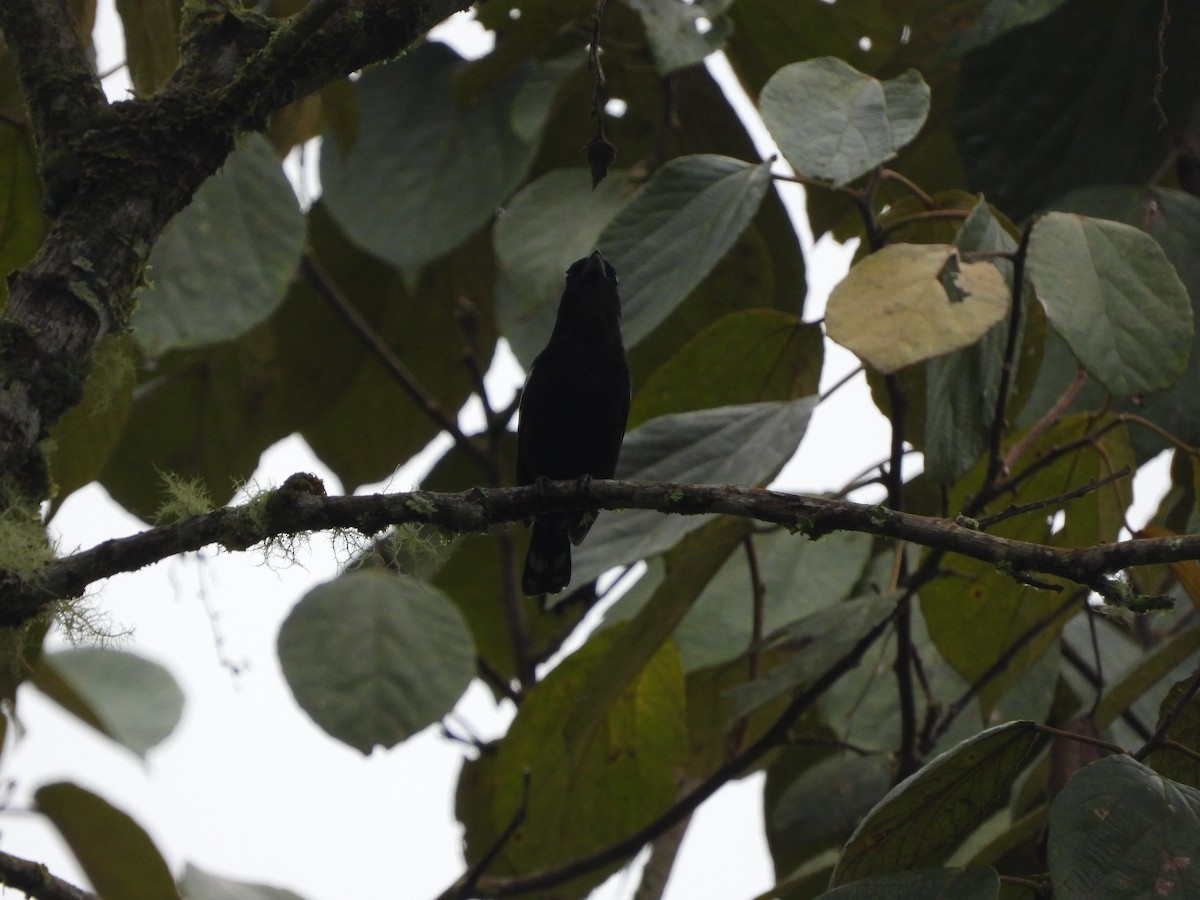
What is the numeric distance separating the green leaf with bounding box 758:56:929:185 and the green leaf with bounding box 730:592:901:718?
0.89 meters

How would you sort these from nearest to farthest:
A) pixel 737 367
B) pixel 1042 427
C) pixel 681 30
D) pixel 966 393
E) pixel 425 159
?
pixel 966 393, pixel 1042 427, pixel 737 367, pixel 681 30, pixel 425 159

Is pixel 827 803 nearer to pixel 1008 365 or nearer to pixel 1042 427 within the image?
pixel 1042 427

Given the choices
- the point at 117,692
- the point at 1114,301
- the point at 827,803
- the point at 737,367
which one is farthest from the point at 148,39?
the point at 827,803

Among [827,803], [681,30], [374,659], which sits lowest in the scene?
[827,803]

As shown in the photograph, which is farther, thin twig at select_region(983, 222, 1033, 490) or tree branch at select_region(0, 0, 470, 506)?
thin twig at select_region(983, 222, 1033, 490)

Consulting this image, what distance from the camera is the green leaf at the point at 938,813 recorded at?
1854 millimetres

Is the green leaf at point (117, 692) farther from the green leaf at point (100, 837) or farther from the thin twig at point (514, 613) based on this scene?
the thin twig at point (514, 613)

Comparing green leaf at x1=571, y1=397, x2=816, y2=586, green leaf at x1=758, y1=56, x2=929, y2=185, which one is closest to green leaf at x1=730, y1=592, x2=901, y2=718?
green leaf at x1=571, y1=397, x2=816, y2=586

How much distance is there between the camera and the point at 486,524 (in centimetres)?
190

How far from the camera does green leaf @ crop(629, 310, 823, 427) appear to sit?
287 centimetres

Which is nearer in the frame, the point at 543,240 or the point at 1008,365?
the point at 1008,365

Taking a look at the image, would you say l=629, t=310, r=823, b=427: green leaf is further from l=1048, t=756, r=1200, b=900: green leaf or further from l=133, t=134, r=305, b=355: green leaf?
l=1048, t=756, r=1200, b=900: green leaf

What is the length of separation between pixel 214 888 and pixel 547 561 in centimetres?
126

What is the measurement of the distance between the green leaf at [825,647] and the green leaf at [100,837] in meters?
1.16
